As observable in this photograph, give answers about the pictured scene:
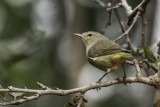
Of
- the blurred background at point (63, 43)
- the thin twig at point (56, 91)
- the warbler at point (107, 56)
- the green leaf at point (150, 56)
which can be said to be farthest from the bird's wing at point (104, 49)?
the blurred background at point (63, 43)

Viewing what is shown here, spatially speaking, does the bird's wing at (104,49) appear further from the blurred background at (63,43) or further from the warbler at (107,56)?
the blurred background at (63,43)

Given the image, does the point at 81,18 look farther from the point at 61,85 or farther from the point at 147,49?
the point at 147,49

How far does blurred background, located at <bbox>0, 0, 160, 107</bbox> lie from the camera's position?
31.0 feet

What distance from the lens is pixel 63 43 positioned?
10672 millimetres

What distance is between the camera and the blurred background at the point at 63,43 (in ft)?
31.0

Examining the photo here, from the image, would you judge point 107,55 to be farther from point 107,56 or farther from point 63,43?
point 63,43

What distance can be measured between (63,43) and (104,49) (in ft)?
20.0

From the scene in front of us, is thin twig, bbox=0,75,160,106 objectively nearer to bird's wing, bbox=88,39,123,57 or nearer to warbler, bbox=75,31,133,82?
warbler, bbox=75,31,133,82

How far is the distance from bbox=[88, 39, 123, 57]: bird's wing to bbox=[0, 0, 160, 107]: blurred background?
3.87 metres

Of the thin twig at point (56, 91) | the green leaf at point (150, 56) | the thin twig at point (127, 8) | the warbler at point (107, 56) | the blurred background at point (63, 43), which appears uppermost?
the blurred background at point (63, 43)

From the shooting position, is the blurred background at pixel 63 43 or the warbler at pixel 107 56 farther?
the blurred background at pixel 63 43

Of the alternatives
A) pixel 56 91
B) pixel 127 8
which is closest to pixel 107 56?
pixel 127 8

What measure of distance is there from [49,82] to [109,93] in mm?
1594

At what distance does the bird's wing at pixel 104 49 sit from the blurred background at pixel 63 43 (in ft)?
12.7
